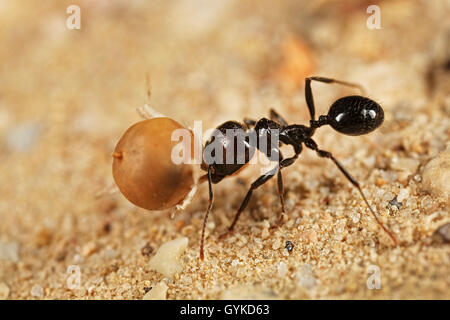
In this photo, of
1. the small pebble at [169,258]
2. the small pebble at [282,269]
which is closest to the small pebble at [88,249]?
the small pebble at [169,258]

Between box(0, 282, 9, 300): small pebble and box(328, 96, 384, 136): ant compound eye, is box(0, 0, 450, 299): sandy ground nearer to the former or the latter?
box(0, 282, 9, 300): small pebble

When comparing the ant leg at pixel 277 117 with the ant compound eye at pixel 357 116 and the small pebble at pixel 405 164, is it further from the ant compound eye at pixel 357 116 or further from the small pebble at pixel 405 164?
the small pebble at pixel 405 164

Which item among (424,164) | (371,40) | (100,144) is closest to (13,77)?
(100,144)

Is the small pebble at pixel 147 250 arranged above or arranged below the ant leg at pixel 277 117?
below

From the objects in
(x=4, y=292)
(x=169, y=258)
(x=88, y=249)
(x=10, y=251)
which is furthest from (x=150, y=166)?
(x=10, y=251)

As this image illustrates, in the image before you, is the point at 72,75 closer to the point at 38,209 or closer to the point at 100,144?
the point at 100,144

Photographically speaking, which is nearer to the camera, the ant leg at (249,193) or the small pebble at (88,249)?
the ant leg at (249,193)

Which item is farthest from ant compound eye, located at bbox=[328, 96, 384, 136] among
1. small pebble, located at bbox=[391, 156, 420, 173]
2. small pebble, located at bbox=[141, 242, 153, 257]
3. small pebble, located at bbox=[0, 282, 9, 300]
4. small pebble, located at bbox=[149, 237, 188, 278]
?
small pebble, located at bbox=[0, 282, 9, 300]

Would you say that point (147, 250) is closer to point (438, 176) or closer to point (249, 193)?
point (249, 193)
